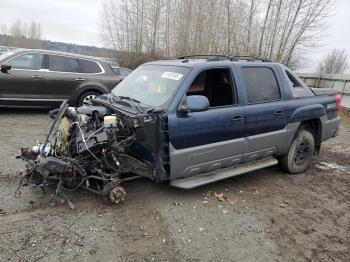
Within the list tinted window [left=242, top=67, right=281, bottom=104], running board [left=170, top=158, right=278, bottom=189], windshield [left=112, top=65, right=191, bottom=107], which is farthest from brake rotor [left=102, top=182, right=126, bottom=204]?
tinted window [left=242, top=67, right=281, bottom=104]

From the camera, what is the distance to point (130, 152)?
457 centimetres

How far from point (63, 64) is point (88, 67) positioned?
2.23ft

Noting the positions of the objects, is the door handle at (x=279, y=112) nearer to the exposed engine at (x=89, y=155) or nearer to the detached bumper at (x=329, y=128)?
the detached bumper at (x=329, y=128)

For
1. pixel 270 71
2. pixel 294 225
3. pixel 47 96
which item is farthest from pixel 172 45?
pixel 294 225

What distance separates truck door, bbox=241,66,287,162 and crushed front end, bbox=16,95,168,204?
1.57 m

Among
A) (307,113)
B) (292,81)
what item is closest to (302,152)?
(307,113)

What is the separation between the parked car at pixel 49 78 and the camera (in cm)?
895

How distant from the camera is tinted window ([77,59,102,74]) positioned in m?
9.87

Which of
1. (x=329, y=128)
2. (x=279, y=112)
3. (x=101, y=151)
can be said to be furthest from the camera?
(x=329, y=128)

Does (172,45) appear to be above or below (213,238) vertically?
above

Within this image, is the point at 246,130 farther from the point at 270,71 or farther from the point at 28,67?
the point at 28,67

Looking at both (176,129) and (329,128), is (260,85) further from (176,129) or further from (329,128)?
(329,128)

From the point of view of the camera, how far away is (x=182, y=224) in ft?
13.3

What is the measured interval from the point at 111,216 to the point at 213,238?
47.0 inches
